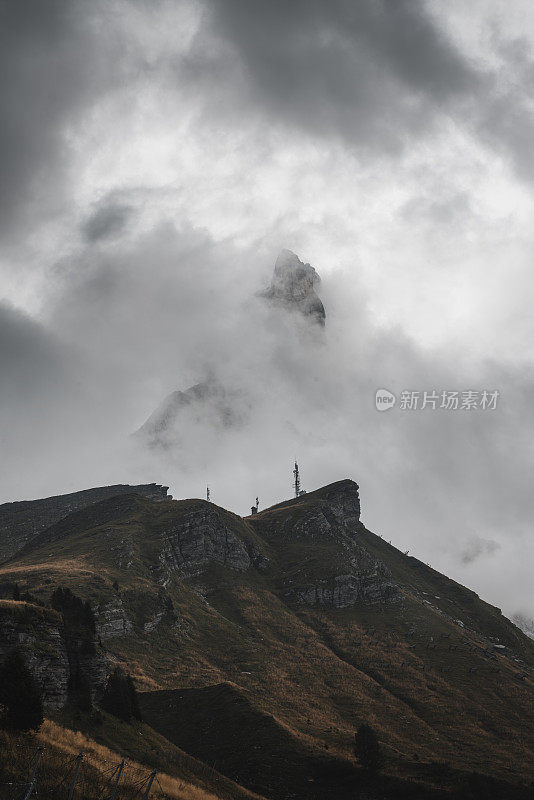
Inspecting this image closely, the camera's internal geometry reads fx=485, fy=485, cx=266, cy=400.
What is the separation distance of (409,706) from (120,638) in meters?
58.0

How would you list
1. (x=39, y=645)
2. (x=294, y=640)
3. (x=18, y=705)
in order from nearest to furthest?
(x=18, y=705), (x=39, y=645), (x=294, y=640)

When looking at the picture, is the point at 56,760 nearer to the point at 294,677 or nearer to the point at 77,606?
the point at 77,606

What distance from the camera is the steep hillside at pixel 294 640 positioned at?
69000 millimetres

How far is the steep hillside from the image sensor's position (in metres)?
69.0

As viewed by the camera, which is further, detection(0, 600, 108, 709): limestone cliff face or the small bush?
the small bush

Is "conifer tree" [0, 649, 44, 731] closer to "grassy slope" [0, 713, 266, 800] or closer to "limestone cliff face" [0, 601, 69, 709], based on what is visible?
"grassy slope" [0, 713, 266, 800]

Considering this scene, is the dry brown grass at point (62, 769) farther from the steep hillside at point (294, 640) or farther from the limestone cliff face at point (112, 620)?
the limestone cliff face at point (112, 620)

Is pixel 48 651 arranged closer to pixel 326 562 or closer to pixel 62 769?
pixel 62 769

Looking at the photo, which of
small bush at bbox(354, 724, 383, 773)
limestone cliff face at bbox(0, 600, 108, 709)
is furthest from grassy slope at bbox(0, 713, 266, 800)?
small bush at bbox(354, 724, 383, 773)

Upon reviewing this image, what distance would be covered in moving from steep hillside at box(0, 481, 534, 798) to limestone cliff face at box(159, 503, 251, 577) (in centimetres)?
44

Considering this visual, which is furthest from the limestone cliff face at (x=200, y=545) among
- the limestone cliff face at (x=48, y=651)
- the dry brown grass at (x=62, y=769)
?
the dry brown grass at (x=62, y=769)

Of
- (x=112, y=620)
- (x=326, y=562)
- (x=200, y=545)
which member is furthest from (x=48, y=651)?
(x=326, y=562)

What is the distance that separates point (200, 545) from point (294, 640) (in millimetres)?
43823

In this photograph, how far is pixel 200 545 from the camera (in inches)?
5915
